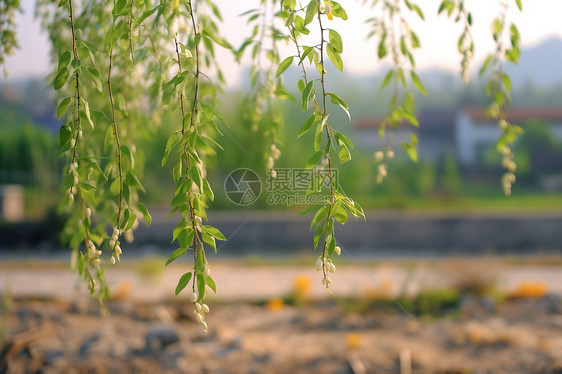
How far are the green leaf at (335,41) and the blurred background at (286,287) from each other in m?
0.67

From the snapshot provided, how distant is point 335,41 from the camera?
1.02 m

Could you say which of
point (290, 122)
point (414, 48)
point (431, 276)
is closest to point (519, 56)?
point (414, 48)

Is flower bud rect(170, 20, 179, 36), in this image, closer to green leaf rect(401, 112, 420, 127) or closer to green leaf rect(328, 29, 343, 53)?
green leaf rect(328, 29, 343, 53)

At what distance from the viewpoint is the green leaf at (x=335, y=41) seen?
1013 mm

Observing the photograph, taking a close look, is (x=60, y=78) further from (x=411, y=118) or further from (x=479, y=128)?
(x=479, y=128)

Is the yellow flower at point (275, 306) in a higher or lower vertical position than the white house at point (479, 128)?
lower

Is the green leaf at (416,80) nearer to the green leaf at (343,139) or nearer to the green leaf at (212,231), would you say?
the green leaf at (343,139)

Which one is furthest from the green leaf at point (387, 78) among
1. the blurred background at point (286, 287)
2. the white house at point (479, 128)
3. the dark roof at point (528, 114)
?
the dark roof at point (528, 114)

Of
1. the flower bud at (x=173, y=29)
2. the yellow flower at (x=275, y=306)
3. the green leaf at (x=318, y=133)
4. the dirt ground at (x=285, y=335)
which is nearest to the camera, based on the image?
the green leaf at (x=318, y=133)

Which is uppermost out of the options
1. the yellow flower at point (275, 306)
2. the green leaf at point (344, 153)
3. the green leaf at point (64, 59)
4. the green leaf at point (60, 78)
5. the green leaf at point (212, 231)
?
the green leaf at point (64, 59)

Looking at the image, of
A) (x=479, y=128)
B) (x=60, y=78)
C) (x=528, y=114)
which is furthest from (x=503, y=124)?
(x=528, y=114)

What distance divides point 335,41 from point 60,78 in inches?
21.2

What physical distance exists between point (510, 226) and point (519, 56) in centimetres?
441

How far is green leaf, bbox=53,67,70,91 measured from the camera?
1021 millimetres
